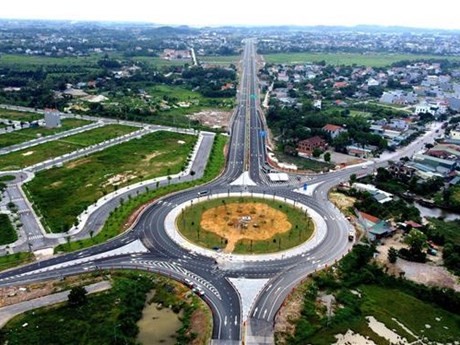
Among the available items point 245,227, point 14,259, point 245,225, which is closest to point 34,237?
point 14,259

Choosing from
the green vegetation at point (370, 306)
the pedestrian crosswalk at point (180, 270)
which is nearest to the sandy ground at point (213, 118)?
the pedestrian crosswalk at point (180, 270)

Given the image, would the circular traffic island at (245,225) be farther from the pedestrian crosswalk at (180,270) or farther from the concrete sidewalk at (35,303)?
the concrete sidewalk at (35,303)

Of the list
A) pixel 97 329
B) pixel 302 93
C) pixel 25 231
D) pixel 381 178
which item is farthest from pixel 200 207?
pixel 302 93

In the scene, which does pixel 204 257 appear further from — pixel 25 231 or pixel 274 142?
pixel 274 142

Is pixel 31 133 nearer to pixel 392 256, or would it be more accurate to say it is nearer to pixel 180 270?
pixel 180 270

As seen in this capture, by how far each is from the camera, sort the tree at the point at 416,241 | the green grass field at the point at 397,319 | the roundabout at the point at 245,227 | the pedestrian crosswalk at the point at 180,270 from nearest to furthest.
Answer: the green grass field at the point at 397,319 < the pedestrian crosswalk at the point at 180,270 < the tree at the point at 416,241 < the roundabout at the point at 245,227

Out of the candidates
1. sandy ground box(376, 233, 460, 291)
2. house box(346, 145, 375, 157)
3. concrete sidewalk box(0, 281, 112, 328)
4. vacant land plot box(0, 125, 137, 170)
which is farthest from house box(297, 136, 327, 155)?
concrete sidewalk box(0, 281, 112, 328)
